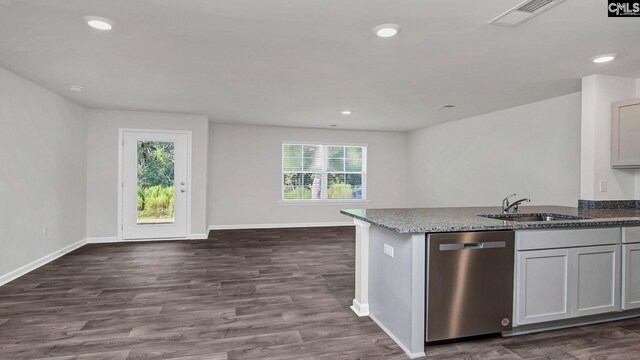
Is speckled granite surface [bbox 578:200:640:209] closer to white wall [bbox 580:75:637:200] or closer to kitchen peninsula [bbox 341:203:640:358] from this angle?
white wall [bbox 580:75:637:200]

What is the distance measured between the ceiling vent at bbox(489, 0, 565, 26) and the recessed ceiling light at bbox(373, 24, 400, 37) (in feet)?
2.11

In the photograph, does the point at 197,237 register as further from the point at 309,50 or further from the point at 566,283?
the point at 566,283

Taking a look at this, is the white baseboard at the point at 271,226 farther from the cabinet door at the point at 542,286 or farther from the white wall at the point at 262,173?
the cabinet door at the point at 542,286

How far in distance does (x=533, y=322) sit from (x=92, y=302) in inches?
145

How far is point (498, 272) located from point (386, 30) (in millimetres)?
1912

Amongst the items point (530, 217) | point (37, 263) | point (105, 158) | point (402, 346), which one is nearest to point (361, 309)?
point (402, 346)

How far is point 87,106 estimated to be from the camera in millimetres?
5453

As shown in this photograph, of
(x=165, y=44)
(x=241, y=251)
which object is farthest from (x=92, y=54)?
(x=241, y=251)

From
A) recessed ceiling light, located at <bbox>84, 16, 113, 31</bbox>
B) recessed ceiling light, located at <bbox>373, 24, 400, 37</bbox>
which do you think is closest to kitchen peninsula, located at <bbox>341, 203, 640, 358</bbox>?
recessed ceiling light, located at <bbox>373, 24, 400, 37</bbox>

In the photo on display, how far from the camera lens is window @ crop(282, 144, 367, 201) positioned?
7.71m

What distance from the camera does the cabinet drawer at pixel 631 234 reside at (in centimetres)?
276

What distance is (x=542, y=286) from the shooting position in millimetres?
2545

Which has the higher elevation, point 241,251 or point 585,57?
point 585,57

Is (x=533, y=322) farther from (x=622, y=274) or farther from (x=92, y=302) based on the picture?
(x=92, y=302)
